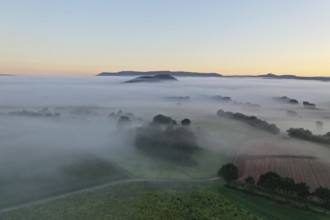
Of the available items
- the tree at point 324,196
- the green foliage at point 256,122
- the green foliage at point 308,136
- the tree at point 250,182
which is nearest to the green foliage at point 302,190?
the tree at point 324,196

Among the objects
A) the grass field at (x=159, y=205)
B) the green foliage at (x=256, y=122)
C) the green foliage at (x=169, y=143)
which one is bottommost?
the grass field at (x=159, y=205)

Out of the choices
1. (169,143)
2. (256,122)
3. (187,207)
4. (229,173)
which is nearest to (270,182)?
(229,173)

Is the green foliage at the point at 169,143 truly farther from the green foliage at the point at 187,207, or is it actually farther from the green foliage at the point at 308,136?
the green foliage at the point at 308,136

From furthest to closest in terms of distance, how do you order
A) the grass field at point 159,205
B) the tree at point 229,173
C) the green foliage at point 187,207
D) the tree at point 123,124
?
the tree at point 123,124 < the tree at point 229,173 < the green foliage at point 187,207 < the grass field at point 159,205

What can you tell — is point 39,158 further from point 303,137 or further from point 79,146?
point 303,137

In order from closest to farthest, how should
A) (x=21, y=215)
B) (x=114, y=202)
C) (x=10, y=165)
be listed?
(x=21, y=215) < (x=114, y=202) < (x=10, y=165)

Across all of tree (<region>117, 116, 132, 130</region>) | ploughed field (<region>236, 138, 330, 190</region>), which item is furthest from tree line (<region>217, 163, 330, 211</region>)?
tree (<region>117, 116, 132, 130</region>)

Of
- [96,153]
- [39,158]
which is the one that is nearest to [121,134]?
[96,153]
